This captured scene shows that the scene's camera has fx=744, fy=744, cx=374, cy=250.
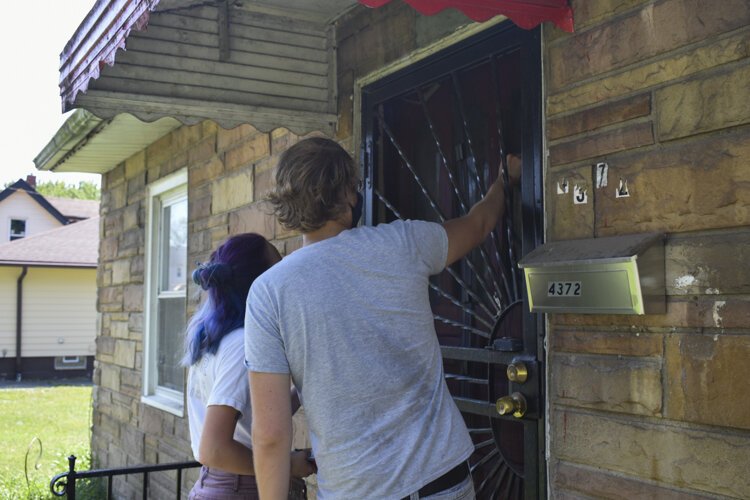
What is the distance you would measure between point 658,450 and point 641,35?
1.19m

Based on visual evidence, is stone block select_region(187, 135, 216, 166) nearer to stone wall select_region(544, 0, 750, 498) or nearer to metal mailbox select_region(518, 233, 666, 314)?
stone wall select_region(544, 0, 750, 498)

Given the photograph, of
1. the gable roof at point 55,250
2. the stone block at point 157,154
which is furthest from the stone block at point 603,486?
the gable roof at point 55,250

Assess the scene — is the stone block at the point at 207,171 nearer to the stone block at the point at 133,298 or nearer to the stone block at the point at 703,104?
the stone block at the point at 133,298

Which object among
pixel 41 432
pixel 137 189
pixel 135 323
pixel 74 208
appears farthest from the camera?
pixel 74 208

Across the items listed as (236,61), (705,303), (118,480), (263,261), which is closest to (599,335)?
(705,303)

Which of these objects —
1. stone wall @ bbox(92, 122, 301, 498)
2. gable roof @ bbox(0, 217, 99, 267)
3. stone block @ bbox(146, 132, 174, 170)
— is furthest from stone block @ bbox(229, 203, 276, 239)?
gable roof @ bbox(0, 217, 99, 267)

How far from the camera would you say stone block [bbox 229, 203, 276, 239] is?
14.5ft

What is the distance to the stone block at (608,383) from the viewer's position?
2.09 meters

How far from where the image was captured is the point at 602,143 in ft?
7.45

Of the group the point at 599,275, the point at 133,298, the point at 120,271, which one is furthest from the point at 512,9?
the point at 120,271

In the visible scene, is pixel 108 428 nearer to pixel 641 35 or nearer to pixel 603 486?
pixel 603 486

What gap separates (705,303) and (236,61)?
236 centimetres

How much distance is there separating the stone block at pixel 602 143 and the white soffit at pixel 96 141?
373cm

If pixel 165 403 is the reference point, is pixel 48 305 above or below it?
above
